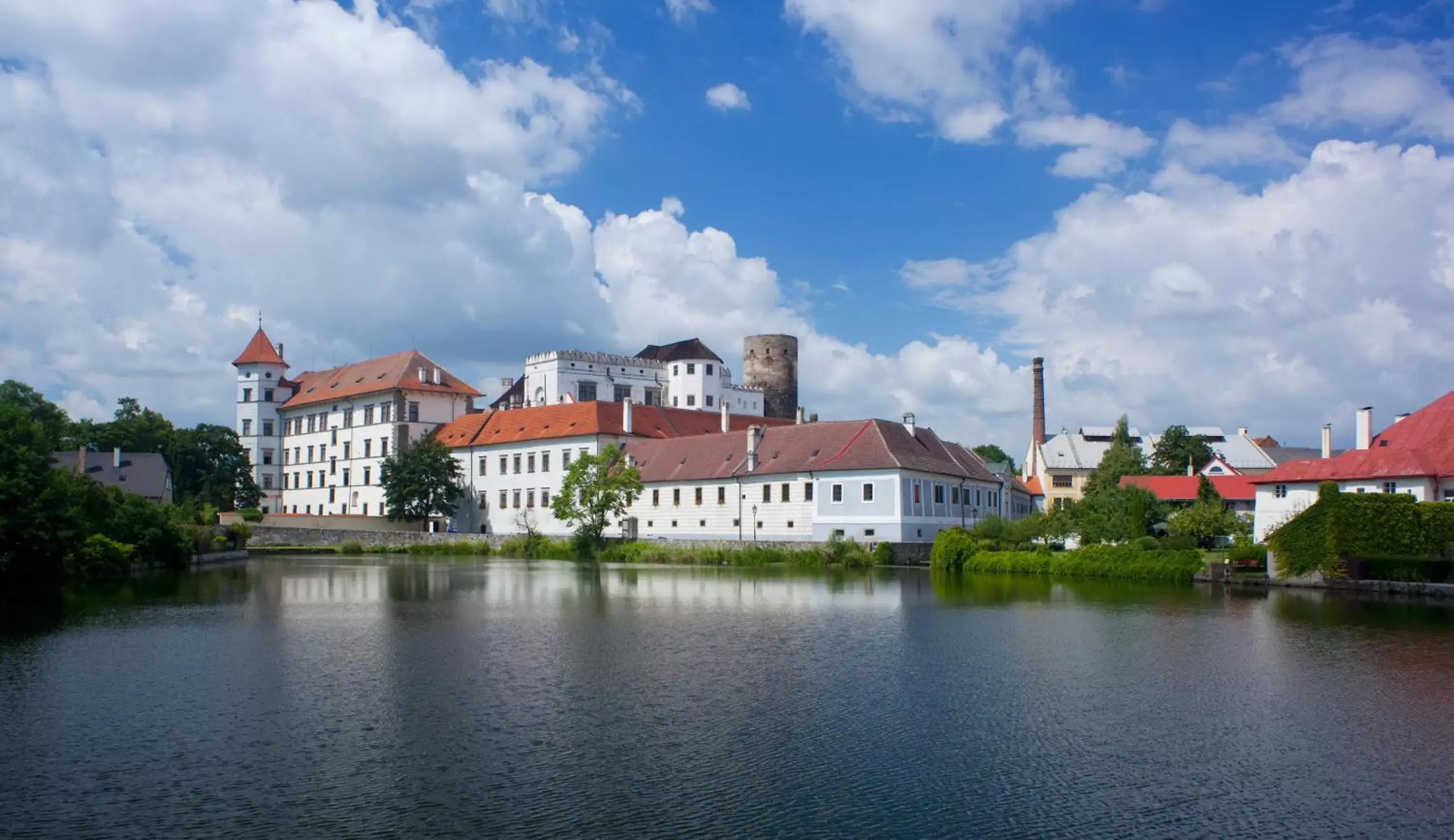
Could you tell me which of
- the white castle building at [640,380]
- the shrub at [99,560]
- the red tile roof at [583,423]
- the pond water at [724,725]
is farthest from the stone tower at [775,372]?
the pond water at [724,725]

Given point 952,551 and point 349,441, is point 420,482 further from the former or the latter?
point 952,551

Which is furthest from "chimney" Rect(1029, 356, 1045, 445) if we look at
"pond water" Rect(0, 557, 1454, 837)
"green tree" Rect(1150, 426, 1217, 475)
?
"pond water" Rect(0, 557, 1454, 837)

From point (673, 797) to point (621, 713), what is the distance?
3719mm

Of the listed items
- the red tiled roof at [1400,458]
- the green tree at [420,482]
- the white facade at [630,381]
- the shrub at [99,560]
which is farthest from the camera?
the white facade at [630,381]

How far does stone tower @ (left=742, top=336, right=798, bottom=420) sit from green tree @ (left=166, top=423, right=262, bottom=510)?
4026 centimetres

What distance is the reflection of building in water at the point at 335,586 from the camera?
31500mm

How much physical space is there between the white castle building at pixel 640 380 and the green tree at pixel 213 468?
20.5 metres

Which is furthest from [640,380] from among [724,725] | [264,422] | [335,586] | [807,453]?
[724,725]

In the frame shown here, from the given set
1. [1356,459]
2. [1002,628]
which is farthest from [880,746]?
[1356,459]

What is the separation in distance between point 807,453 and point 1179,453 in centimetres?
4042

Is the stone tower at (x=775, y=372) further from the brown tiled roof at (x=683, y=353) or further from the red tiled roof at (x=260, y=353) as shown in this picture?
the red tiled roof at (x=260, y=353)

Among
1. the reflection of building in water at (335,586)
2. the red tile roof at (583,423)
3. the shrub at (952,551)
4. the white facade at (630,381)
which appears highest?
the white facade at (630,381)

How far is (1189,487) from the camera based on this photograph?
6775cm

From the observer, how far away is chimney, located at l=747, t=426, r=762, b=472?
54.1 meters
